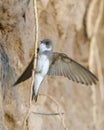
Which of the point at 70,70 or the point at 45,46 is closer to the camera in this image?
the point at 45,46

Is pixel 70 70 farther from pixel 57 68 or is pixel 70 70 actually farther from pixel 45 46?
pixel 45 46

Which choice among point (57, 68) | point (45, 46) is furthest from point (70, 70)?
point (45, 46)

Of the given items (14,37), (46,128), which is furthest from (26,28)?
(46,128)

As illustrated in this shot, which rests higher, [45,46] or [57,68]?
[45,46]

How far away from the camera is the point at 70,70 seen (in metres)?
2.60

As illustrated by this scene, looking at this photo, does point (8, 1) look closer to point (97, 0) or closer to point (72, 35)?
point (72, 35)

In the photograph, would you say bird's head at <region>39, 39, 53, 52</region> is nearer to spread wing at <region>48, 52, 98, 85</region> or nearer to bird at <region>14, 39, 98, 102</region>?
bird at <region>14, 39, 98, 102</region>

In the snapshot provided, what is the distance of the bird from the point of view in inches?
98.0

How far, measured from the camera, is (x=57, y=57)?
2.60m

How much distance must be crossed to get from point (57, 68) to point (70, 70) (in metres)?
0.06

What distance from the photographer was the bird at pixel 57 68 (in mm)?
2488

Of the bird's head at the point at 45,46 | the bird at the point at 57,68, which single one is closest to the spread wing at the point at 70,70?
the bird at the point at 57,68

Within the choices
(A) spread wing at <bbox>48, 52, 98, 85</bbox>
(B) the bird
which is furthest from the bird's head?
(A) spread wing at <bbox>48, 52, 98, 85</bbox>

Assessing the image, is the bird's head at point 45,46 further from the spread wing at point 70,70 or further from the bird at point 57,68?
the spread wing at point 70,70
